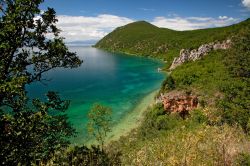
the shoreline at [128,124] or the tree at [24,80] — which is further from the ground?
the tree at [24,80]

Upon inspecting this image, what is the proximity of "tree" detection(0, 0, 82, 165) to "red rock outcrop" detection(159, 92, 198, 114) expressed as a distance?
38.9 meters

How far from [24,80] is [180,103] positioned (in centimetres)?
4324

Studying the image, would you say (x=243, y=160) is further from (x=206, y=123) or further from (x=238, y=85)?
(x=238, y=85)

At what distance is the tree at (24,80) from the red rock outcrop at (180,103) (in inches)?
1532

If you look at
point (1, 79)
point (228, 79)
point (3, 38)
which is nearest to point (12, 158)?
point (1, 79)

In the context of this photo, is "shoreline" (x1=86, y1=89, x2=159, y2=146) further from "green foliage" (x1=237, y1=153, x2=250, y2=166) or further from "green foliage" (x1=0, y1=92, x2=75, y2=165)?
"green foliage" (x1=237, y1=153, x2=250, y2=166)

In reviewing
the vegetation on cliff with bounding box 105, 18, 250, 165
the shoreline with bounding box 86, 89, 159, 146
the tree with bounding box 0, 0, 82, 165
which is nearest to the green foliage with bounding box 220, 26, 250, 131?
the vegetation on cliff with bounding box 105, 18, 250, 165

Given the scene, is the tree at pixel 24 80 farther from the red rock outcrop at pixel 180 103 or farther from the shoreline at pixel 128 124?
the red rock outcrop at pixel 180 103

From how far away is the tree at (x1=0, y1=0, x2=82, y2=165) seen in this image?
19.2 metres

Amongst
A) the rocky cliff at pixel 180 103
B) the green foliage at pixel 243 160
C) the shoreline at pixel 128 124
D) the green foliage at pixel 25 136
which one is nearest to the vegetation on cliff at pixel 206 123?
the green foliage at pixel 243 160

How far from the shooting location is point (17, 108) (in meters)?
20.6

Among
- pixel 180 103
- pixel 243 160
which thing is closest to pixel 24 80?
pixel 243 160

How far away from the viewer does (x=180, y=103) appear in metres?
58.6

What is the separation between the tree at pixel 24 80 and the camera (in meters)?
19.2
